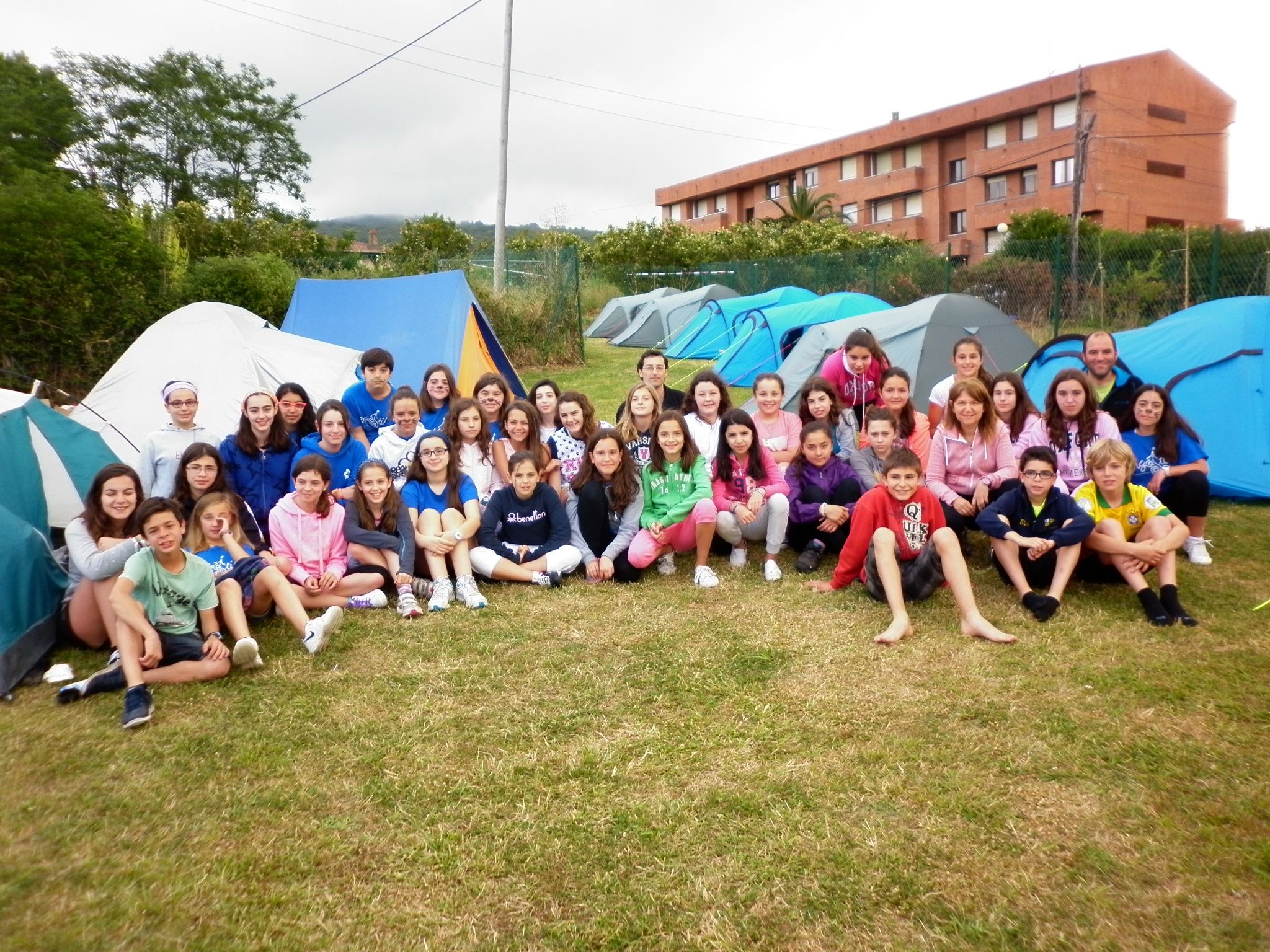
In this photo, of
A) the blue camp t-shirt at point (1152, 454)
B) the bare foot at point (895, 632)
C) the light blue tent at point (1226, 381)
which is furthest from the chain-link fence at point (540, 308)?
the bare foot at point (895, 632)

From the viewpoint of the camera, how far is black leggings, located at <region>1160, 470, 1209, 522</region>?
4789mm

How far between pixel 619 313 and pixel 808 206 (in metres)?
17.1

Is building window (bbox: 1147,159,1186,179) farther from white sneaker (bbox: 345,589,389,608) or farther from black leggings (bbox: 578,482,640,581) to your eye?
white sneaker (bbox: 345,589,389,608)

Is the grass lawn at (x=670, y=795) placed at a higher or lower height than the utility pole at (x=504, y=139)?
lower

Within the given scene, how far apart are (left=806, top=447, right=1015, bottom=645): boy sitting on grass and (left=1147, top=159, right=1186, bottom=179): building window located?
97.2 feet

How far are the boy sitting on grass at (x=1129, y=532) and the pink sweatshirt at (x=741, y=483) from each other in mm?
1509

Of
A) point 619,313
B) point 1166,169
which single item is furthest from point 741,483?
point 1166,169

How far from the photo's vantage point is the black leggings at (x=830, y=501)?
499 cm

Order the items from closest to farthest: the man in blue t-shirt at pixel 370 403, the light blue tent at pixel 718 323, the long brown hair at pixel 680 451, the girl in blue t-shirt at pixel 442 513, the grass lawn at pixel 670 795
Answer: the grass lawn at pixel 670 795 < the girl in blue t-shirt at pixel 442 513 < the long brown hair at pixel 680 451 < the man in blue t-shirt at pixel 370 403 < the light blue tent at pixel 718 323

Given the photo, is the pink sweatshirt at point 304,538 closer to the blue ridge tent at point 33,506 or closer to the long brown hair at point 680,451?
the blue ridge tent at point 33,506

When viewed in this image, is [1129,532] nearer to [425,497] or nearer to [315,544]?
[425,497]

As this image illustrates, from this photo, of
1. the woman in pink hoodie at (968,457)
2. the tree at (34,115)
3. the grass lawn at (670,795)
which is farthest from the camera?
the tree at (34,115)

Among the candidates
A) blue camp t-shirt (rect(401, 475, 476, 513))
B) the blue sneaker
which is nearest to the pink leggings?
blue camp t-shirt (rect(401, 475, 476, 513))

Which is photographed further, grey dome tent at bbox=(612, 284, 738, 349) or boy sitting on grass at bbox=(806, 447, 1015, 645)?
grey dome tent at bbox=(612, 284, 738, 349)
